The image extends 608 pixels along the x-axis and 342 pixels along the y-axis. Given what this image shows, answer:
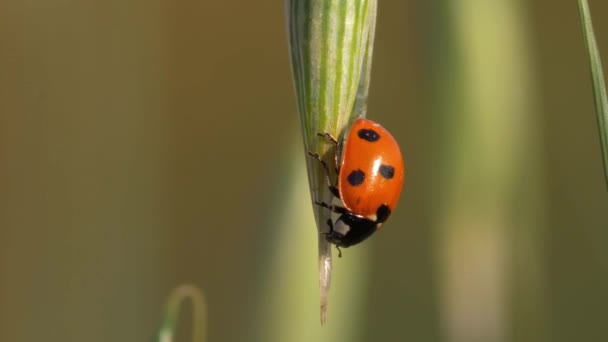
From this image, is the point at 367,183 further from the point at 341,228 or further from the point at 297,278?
the point at 297,278

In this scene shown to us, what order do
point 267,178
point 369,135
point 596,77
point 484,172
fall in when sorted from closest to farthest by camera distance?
point 596,77 < point 369,135 < point 484,172 < point 267,178

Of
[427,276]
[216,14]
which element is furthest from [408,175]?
[216,14]

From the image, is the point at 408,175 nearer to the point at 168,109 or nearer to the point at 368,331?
the point at 368,331

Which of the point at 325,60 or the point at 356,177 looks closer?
the point at 325,60

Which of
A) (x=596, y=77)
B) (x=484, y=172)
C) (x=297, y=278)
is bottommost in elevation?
(x=297, y=278)

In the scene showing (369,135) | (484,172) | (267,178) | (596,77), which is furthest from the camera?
(267,178)

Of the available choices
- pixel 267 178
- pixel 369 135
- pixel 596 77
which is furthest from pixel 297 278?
pixel 596 77

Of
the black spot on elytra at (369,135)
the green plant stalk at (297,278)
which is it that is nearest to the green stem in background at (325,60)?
the black spot on elytra at (369,135)
